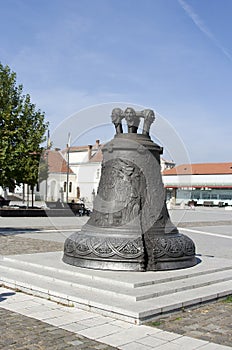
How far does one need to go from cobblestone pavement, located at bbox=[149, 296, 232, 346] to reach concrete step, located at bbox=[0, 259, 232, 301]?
504 mm

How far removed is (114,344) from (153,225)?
11.5 feet

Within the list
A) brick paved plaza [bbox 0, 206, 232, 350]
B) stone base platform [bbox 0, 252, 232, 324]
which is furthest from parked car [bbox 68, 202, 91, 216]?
brick paved plaza [bbox 0, 206, 232, 350]

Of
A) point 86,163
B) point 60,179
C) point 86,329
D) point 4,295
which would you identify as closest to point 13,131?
point 60,179

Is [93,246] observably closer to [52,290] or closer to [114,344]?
[52,290]

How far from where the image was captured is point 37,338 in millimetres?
5145

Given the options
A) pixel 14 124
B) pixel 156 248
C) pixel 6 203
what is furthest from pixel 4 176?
pixel 6 203

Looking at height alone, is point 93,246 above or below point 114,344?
above

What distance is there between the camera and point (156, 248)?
7781mm

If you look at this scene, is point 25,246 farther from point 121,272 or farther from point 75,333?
point 75,333

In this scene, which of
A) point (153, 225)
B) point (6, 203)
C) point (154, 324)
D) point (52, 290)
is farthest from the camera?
point (6, 203)

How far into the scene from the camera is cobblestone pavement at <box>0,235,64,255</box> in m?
12.0

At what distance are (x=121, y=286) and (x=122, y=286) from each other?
2 cm

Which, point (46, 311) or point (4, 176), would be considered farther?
point (4, 176)

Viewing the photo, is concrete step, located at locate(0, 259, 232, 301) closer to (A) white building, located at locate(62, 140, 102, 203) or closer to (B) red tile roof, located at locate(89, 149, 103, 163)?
(A) white building, located at locate(62, 140, 102, 203)
